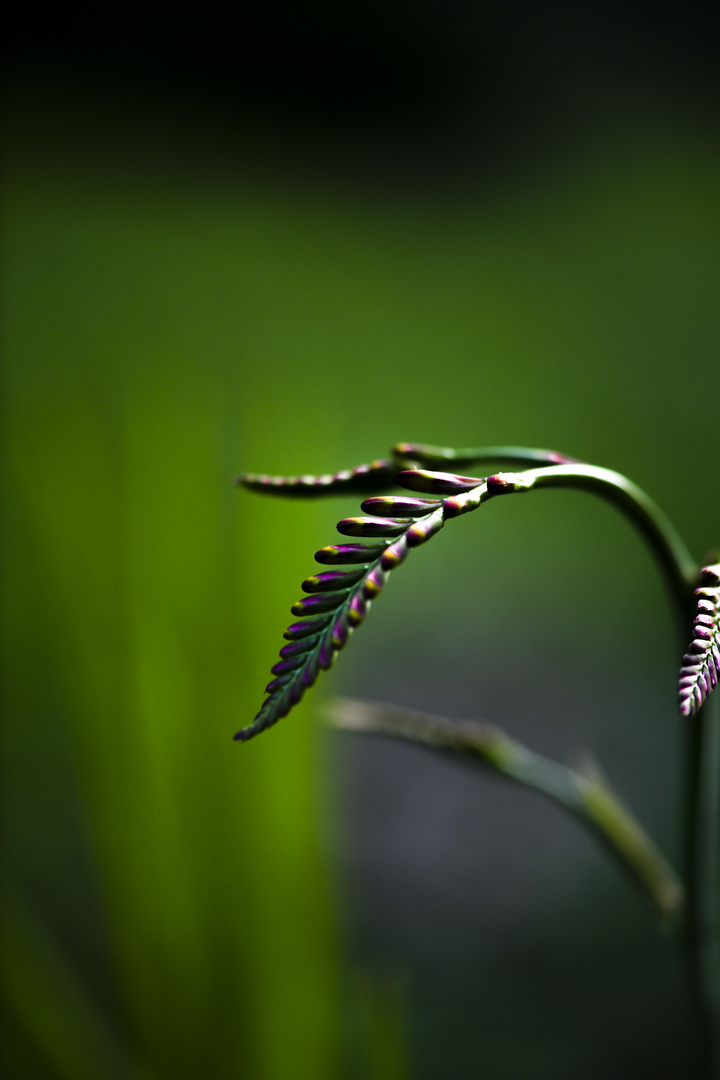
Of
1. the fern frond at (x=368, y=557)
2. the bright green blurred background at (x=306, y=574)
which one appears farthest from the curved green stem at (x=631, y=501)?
the bright green blurred background at (x=306, y=574)

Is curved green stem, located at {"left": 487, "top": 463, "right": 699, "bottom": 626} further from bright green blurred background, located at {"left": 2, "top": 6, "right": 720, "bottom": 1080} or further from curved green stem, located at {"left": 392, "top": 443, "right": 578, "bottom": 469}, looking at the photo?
bright green blurred background, located at {"left": 2, "top": 6, "right": 720, "bottom": 1080}

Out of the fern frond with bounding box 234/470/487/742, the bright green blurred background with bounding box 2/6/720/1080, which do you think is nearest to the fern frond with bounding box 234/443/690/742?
the fern frond with bounding box 234/470/487/742

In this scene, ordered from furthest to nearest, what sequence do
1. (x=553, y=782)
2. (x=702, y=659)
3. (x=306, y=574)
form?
(x=306, y=574) < (x=553, y=782) < (x=702, y=659)

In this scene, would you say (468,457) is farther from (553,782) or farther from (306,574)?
(306,574)

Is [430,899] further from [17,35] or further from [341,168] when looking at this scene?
[17,35]

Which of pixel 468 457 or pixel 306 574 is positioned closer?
pixel 468 457

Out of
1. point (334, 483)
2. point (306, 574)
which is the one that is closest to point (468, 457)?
point (334, 483)
